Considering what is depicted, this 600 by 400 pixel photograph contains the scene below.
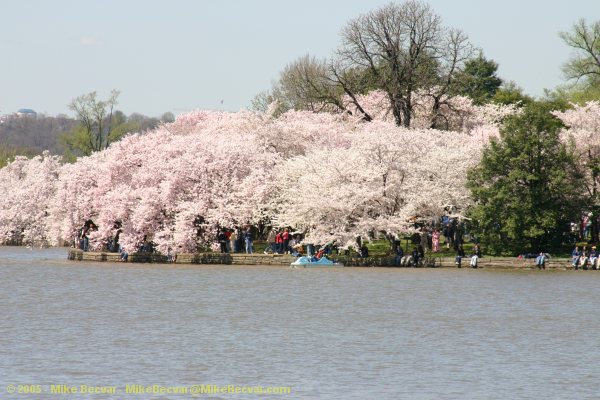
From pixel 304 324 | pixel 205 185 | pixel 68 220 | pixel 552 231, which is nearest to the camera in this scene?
pixel 304 324

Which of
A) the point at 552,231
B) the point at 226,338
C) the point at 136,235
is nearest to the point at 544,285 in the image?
the point at 552,231

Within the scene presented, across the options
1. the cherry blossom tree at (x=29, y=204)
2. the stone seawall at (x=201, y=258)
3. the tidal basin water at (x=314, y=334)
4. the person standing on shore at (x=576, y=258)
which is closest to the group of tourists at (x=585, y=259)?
the person standing on shore at (x=576, y=258)

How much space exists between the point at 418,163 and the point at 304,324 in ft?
103

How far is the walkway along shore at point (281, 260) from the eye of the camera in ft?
196

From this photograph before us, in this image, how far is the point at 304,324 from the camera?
118 ft

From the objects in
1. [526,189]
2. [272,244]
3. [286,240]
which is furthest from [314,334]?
[272,244]

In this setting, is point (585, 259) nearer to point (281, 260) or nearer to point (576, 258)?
point (576, 258)

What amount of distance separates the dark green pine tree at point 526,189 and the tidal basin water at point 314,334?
495 cm

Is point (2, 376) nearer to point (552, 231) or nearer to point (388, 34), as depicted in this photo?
point (552, 231)

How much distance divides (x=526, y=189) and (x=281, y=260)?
1402 cm

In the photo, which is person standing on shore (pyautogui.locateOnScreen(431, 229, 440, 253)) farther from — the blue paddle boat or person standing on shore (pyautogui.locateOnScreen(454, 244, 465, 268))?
the blue paddle boat

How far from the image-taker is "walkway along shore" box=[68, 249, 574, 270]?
196ft

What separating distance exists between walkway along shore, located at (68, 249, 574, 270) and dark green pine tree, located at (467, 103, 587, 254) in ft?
5.17

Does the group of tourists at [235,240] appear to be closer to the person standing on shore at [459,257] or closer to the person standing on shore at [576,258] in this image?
the person standing on shore at [459,257]
